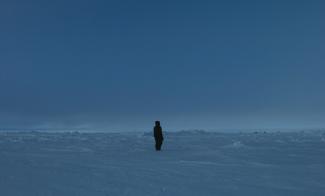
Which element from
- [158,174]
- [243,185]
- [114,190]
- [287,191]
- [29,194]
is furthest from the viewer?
[158,174]

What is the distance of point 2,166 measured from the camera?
422 inches

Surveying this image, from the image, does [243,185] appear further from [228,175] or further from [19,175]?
[19,175]

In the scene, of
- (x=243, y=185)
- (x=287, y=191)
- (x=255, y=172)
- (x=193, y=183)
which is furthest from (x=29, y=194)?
(x=255, y=172)

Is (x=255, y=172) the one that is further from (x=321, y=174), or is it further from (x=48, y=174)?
(x=48, y=174)

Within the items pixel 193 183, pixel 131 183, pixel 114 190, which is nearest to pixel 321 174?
pixel 193 183

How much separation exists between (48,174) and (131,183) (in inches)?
87.3

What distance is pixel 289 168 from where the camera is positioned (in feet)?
39.6

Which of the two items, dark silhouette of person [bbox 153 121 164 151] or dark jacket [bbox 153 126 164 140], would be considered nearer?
dark silhouette of person [bbox 153 121 164 151]

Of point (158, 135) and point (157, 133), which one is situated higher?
point (157, 133)

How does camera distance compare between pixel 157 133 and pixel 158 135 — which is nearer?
pixel 158 135

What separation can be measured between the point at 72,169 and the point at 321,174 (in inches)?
256

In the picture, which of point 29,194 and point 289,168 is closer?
point 29,194

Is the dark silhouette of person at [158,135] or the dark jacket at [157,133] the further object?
the dark jacket at [157,133]

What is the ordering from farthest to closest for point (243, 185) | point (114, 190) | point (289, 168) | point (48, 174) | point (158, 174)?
point (289, 168)
point (158, 174)
point (48, 174)
point (243, 185)
point (114, 190)
